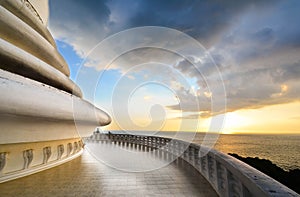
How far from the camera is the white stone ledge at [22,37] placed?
1.87m

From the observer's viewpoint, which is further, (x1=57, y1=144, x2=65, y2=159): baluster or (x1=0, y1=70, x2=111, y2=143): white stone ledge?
(x1=57, y1=144, x2=65, y2=159): baluster

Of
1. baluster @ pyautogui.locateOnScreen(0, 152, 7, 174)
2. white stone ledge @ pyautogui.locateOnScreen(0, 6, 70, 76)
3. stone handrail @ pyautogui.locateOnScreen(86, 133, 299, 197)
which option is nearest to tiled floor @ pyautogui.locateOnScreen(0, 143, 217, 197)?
stone handrail @ pyautogui.locateOnScreen(86, 133, 299, 197)

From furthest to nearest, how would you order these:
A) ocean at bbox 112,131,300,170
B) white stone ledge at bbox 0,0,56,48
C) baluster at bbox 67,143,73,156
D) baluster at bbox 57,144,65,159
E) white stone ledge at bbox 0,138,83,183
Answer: ocean at bbox 112,131,300,170, baluster at bbox 67,143,73,156, baluster at bbox 57,144,65,159, white stone ledge at bbox 0,0,56,48, white stone ledge at bbox 0,138,83,183

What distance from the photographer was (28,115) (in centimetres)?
153

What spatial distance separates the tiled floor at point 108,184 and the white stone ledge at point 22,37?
8.35 ft

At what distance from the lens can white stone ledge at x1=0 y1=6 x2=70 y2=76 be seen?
1.87 metres

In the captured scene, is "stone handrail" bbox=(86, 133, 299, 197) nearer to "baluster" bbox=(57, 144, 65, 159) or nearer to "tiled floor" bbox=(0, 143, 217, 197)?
"tiled floor" bbox=(0, 143, 217, 197)

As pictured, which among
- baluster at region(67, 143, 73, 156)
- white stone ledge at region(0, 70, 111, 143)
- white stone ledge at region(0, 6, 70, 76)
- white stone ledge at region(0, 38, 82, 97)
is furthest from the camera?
baluster at region(67, 143, 73, 156)

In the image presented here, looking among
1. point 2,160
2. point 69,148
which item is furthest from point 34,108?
point 69,148

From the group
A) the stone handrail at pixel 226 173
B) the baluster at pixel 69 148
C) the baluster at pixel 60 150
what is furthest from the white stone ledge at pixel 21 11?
the stone handrail at pixel 226 173

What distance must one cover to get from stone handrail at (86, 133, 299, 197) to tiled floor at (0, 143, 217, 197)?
350 mm

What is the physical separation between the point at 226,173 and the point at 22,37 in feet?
10.8

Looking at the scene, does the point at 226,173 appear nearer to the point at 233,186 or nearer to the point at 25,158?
the point at 233,186

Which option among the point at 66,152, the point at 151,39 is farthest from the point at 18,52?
the point at 151,39
